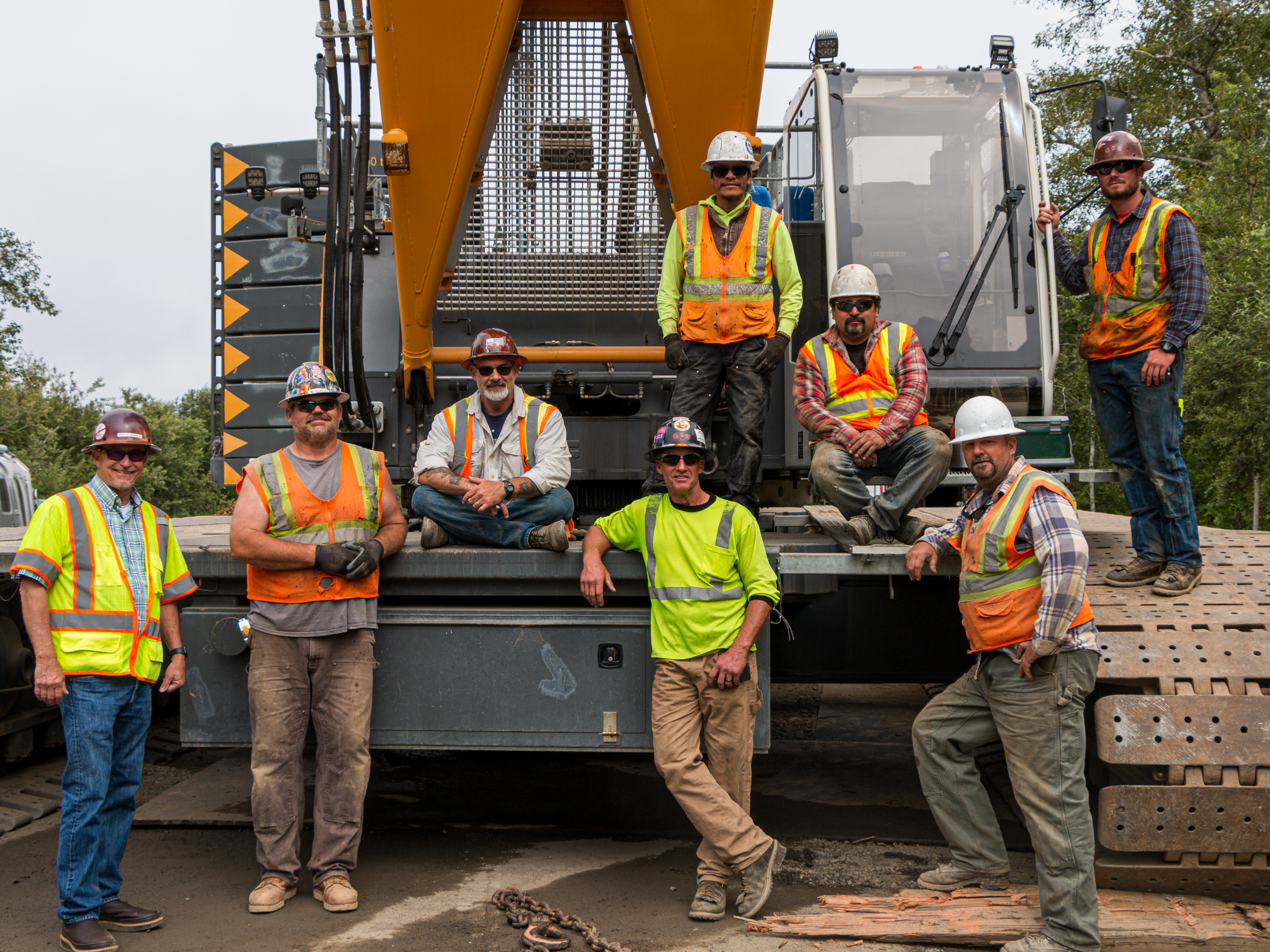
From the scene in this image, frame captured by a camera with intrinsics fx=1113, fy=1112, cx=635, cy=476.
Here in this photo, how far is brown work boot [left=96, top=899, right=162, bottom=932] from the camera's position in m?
3.97

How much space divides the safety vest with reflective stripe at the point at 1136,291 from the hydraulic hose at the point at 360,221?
9.85 feet

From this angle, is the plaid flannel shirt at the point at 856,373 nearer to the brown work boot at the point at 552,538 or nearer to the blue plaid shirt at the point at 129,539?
the brown work boot at the point at 552,538

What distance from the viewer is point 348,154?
4645 mm

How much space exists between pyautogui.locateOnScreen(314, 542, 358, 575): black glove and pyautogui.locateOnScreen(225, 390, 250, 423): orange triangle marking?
10.2 feet

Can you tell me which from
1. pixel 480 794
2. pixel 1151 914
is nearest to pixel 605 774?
pixel 480 794

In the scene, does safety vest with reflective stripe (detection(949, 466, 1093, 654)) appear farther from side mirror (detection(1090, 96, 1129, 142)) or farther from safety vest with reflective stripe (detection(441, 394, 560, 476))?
safety vest with reflective stripe (detection(441, 394, 560, 476))

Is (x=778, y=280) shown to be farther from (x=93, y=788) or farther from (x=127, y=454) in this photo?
(x=93, y=788)

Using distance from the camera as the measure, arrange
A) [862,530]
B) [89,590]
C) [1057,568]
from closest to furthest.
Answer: [1057,568]
[89,590]
[862,530]

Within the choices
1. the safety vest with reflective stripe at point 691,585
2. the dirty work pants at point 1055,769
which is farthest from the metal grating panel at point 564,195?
the dirty work pants at point 1055,769

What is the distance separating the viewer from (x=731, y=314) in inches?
189

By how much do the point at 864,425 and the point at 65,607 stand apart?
3.21 m

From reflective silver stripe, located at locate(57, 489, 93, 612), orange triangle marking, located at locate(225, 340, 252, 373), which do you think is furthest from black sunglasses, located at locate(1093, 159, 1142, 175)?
orange triangle marking, located at locate(225, 340, 252, 373)

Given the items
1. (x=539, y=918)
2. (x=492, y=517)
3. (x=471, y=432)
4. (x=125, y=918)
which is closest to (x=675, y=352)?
(x=471, y=432)

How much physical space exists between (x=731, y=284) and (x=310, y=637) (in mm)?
2253
